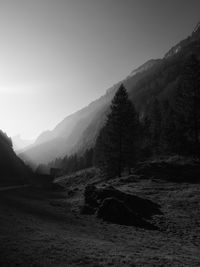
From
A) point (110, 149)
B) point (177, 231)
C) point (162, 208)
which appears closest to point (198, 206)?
point (162, 208)

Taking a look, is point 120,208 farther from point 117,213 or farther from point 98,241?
point 98,241

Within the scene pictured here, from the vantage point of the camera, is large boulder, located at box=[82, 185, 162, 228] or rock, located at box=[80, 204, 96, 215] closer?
large boulder, located at box=[82, 185, 162, 228]

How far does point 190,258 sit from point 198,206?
33.8ft

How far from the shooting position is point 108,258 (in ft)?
28.2

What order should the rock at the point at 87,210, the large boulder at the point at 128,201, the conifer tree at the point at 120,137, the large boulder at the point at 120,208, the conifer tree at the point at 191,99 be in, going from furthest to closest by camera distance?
1. the conifer tree at the point at 191,99
2. the conifer tree at the point at 120,137
3. the rock at the point at 87,210
4. the large boulder at the point at 128,201
5. the large boulder at the point at 120,208

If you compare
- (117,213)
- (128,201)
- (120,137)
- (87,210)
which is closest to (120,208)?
(117,213)

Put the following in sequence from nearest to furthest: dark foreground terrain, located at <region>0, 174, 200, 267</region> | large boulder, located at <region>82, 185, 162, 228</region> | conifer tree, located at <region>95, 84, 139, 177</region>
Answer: dark foreground terrain, located at <region>0, 174, 200, 267</region> → large boulder, located at <region>82, 185, 162, 228</region> → conifer tree, located at <region>95, 84, 139, 177</region>

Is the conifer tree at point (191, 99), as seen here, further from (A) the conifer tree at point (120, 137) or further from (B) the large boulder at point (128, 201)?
(B) the large boulder at point (128, 201)

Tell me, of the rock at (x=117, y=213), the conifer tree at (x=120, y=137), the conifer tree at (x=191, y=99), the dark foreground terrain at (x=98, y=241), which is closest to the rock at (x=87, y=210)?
the dark foreground terrain at (x=98, y=241)

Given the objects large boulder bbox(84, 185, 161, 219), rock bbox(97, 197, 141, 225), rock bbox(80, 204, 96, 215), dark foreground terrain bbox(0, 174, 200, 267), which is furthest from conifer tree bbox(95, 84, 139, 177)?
rock bbox(97, 197, 141, 225)

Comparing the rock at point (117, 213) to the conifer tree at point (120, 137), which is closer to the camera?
the rock at point (117, 213)

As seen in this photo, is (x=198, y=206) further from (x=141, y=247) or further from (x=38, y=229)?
(x=38, y=229)

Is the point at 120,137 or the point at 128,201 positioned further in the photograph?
the point at 120,137

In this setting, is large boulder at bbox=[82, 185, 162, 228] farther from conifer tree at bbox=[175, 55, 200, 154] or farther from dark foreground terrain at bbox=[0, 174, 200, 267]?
conifer tree at bbox=[175, 55, 200, 154]
